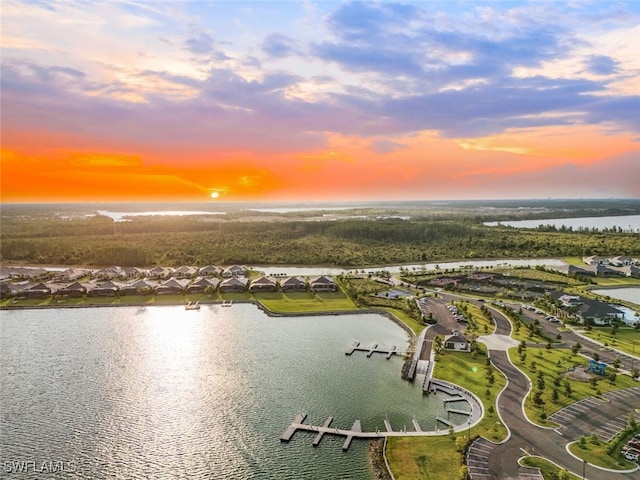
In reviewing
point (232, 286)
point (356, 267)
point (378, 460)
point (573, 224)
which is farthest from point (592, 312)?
point (573, 224)

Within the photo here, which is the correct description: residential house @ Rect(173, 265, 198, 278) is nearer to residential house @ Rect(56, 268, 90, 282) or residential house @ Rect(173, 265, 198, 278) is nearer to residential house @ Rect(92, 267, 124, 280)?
residential house @ Rect(92, 267, 124, 280)

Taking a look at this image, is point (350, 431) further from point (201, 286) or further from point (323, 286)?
point (201, 286)

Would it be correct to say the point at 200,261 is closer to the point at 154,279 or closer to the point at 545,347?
the point at 154,279

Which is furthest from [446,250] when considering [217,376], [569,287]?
[217,376]

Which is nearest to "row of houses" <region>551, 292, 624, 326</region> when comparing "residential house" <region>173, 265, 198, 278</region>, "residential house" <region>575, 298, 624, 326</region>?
"residential house" <region>575, 298, 624, 326</region>

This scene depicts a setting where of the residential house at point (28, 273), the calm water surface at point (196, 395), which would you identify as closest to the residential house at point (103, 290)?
the calm water surface at point (196, 395)

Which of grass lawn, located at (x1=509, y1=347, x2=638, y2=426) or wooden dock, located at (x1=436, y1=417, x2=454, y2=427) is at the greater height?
grass lawn, located at (x1=509, y1=347, x2=638, y2=426)
